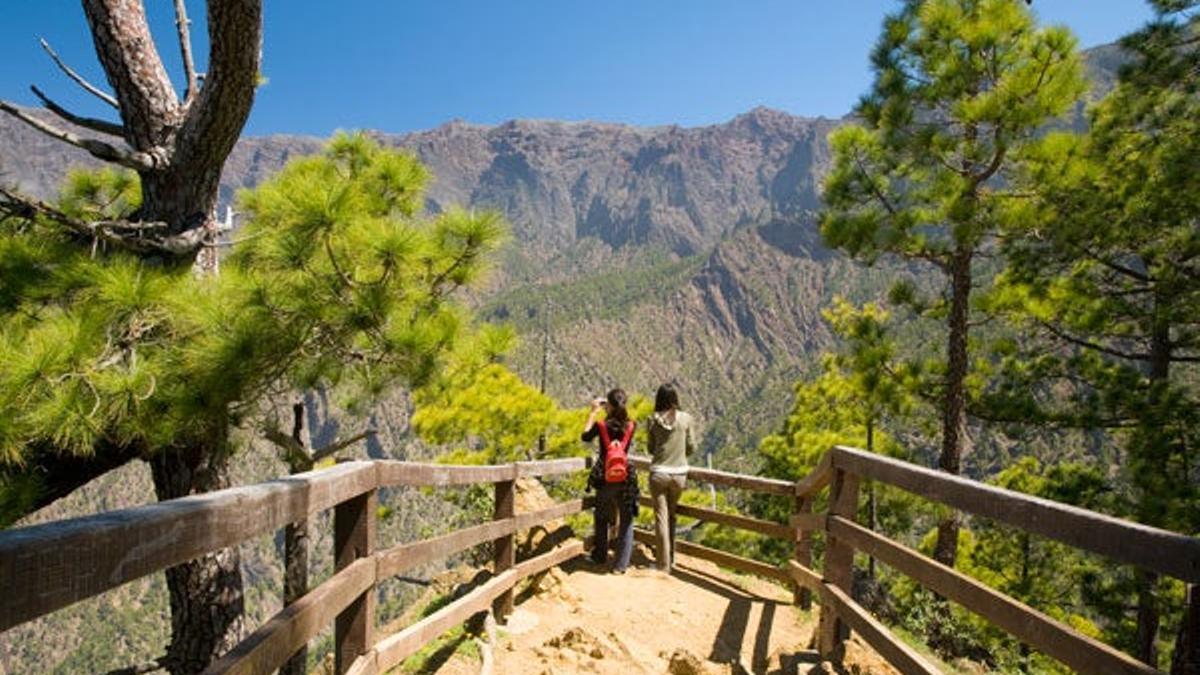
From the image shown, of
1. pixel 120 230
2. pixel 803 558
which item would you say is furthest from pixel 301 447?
pixel 803 558

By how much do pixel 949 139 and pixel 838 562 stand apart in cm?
→ 728

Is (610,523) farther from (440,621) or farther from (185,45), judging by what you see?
(185,45)

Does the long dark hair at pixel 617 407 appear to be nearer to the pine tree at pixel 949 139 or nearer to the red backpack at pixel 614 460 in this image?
the red backpack at pixel 614 460

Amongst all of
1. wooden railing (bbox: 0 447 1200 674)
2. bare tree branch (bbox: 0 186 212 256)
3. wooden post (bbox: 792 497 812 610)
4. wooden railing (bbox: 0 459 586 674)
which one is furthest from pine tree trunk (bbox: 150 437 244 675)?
wooden post (bbox: 792 497 812 610)

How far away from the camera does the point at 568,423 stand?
15062mm

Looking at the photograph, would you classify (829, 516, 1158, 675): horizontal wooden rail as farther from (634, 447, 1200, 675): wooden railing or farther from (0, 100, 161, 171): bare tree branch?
(0, 100, 161, 171): bare tree branch

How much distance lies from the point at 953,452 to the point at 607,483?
5.78 metres

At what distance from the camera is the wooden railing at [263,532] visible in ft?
3.64

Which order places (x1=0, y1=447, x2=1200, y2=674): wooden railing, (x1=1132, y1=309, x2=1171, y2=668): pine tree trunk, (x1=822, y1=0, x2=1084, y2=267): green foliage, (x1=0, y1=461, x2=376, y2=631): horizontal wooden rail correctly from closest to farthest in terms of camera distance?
(x1=0, y1=461, x2=376, y2=631): horizontal wooden rail < (x1=0, y1=447, x2=1200, y2=674): wooden railing < (x1=1132, y1=309, x2=1171, y2=668): pine tree trunk < (x1=822, y1=0, x2=1084, y2=267): green foliage

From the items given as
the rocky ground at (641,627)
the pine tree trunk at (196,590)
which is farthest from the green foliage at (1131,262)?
the pine tree trunk at (196,590)

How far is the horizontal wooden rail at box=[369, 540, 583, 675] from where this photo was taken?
2953mm

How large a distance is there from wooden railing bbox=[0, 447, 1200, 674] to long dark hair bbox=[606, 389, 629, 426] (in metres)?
1.82

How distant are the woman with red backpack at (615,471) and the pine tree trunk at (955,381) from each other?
530 centimetres

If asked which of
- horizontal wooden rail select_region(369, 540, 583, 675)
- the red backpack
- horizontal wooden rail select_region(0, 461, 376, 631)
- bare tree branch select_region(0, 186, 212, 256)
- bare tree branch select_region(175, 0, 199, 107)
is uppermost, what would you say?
bare tree branch select_region(175, 0, 199, 107)
